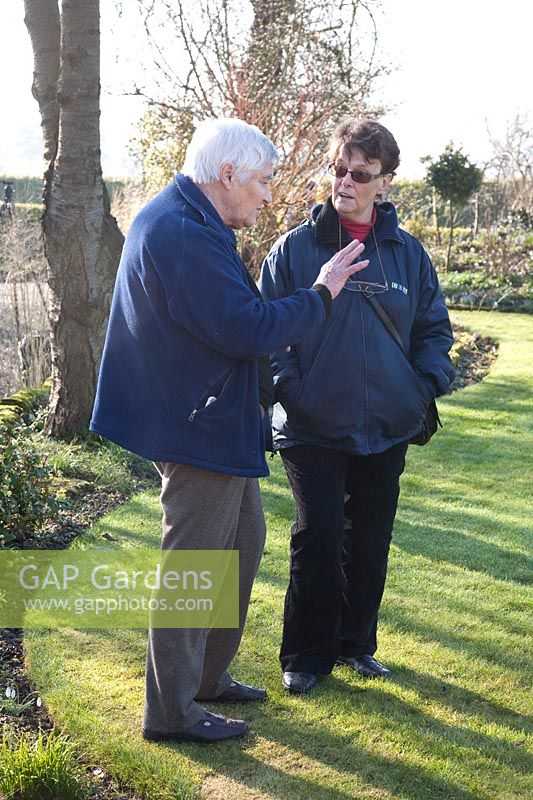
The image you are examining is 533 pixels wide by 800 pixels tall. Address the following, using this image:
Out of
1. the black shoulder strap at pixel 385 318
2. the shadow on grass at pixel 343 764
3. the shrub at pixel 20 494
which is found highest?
the black shoulder strap at pixel 385 318

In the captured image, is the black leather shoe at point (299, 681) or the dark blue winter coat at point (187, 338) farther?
the black leather shoe at point (299, 681)

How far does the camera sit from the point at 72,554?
4746 millimetres

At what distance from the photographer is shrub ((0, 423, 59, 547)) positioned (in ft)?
15.4

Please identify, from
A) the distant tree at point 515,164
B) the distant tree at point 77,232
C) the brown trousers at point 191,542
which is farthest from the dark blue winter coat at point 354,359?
the distant tree at point 515,164

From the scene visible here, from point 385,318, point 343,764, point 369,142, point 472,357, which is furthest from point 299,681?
point 472,357

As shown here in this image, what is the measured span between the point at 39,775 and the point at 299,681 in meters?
1.07

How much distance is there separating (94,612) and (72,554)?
26.7 inches

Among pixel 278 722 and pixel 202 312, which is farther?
pixel 278 722

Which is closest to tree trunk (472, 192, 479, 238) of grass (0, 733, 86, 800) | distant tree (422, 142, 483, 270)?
distant tree (422, 142, 483, 270)

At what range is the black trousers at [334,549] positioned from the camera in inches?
129

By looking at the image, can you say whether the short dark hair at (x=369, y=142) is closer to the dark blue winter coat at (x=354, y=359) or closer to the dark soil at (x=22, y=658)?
the dark blue winter coat at (x=354, y=359)

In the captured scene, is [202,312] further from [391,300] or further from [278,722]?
[278,722]

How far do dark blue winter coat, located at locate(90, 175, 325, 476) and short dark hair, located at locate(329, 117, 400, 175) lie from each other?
704 millimetres

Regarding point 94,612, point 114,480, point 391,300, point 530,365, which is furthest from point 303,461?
point 530,365
